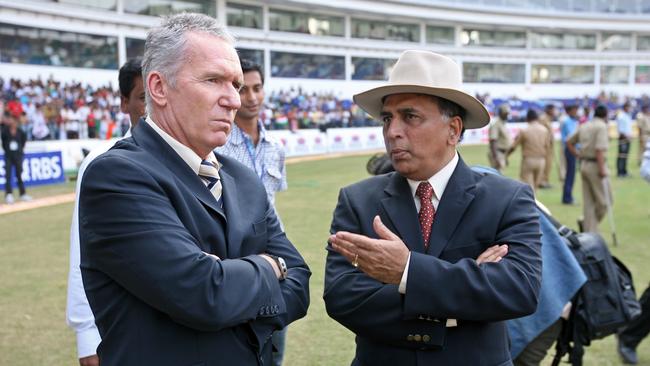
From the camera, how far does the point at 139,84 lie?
10.5ft

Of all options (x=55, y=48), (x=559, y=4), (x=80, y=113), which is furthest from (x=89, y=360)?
(x=559, y=4)

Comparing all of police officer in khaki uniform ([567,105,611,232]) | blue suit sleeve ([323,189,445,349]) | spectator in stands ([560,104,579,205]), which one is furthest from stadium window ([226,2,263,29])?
blue suit sleeve ([323,189,445,349])

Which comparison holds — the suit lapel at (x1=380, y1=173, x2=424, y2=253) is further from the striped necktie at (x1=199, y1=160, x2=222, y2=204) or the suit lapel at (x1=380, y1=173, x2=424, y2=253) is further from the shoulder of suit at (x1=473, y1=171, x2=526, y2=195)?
the striped necktie at (x1=199, y1=160, x2=222, y2=204)

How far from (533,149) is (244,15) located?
2700cm

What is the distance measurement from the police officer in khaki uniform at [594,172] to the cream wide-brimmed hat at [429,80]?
24.2 feet

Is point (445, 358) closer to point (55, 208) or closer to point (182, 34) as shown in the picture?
point (182, 34)

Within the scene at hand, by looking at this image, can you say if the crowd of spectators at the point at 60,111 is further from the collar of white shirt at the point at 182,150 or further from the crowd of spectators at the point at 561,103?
the crowd of spectators at the point at 561,103

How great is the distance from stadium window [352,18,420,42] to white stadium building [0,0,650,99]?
0.07m

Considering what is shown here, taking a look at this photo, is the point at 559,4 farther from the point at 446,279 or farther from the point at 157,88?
the point at 157,88

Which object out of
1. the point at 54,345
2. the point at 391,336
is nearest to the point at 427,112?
the point at 391,336

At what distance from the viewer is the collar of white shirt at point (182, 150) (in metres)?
1.89

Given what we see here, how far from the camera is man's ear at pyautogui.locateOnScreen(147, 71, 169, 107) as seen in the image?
1.89m

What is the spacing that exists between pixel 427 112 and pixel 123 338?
1409 millimetres

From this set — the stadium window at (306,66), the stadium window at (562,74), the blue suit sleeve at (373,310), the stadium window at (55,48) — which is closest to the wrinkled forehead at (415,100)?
the blue suit sleeve at (373,310)
